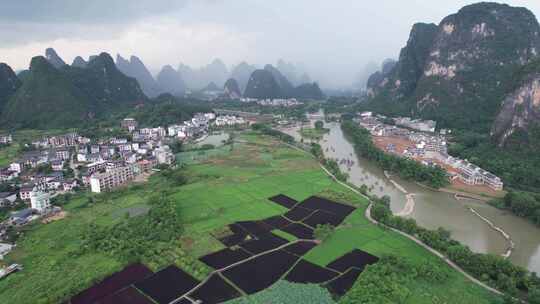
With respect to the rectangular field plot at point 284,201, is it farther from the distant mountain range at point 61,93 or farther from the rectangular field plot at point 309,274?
the distant mountain range at point 61,93

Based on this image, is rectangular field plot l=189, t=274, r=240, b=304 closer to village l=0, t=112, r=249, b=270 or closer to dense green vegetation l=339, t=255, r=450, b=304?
dense green vegetation l=339, t=255, r=450, b=304

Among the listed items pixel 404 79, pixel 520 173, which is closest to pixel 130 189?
pixel 520 173

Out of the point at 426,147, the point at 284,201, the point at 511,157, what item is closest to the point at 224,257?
the point at 284,201

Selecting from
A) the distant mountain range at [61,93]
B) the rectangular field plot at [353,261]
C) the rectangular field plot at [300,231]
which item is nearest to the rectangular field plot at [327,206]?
the rectangular field plot at [300,231]

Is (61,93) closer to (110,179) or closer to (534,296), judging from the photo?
(110,179)

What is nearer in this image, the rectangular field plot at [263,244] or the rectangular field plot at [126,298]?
the rectangular field plot at [126,298]

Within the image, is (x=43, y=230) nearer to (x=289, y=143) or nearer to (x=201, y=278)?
(x=201, y=278)

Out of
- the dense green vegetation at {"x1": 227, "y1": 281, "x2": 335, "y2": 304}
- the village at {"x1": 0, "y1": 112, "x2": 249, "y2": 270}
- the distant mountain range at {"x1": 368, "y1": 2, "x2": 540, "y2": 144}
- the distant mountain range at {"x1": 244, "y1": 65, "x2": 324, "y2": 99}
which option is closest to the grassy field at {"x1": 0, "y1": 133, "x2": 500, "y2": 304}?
the village at {"x1": 0, "y1": 112, "x2": 249, "y2": 270}
